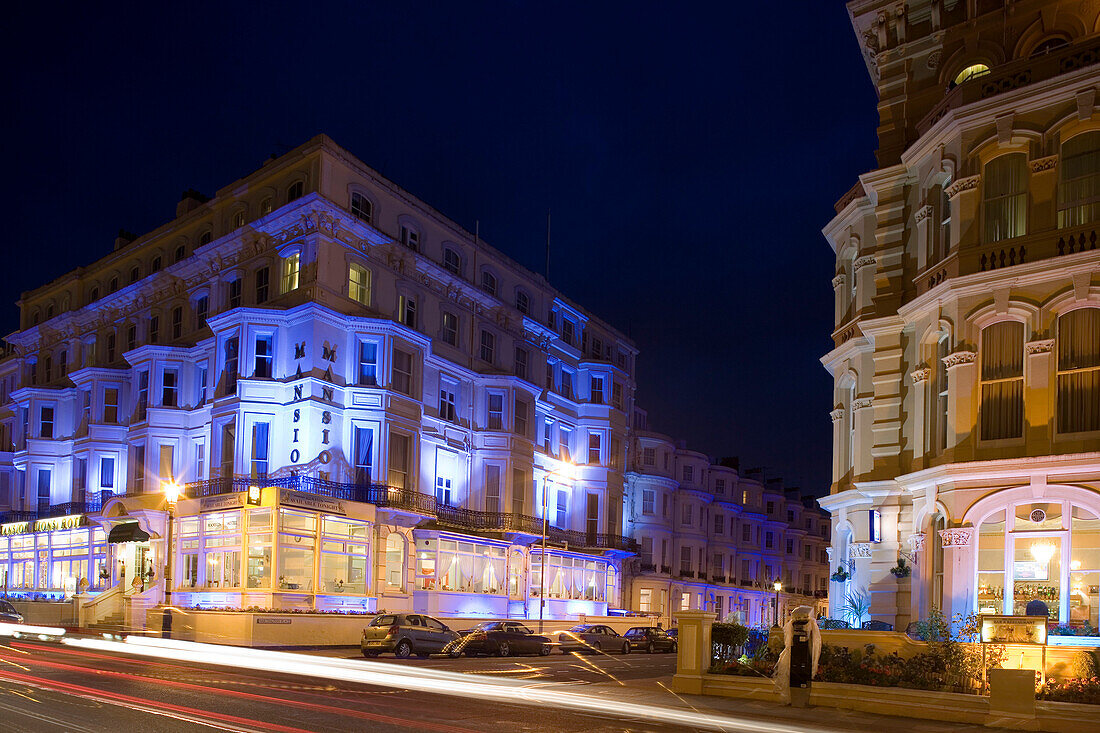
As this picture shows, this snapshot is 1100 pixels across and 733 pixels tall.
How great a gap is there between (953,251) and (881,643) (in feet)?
33.2

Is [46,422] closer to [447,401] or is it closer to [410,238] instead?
[447,401]

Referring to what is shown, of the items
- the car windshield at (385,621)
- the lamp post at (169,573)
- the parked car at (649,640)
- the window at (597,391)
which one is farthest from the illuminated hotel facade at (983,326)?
the window at (597,391)

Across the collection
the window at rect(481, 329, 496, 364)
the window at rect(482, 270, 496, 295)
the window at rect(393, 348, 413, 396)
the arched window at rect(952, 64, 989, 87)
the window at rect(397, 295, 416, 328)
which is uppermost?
the arched window at rect(952, 64, 989, 87)

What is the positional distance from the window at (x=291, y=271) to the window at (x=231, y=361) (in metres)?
3.30

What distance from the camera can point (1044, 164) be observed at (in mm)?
23156

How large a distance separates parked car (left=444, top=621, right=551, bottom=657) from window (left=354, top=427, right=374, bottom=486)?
914cm

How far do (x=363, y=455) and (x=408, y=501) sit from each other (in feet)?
9.72

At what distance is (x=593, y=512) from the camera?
189 feet

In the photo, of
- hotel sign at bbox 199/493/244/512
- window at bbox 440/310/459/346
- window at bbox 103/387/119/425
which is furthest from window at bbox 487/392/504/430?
window at bbox 103/387/119/425

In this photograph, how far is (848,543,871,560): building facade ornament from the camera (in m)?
27.5

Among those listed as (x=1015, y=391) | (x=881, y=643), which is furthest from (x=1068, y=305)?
(x=881, y=643)

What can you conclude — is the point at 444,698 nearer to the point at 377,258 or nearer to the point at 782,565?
the point at 377,258

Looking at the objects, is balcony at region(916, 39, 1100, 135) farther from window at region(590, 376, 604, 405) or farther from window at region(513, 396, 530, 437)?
window at region(590, 376, 604, 405)

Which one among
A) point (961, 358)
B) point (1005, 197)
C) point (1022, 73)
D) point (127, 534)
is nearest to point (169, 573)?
point (127, 534)
